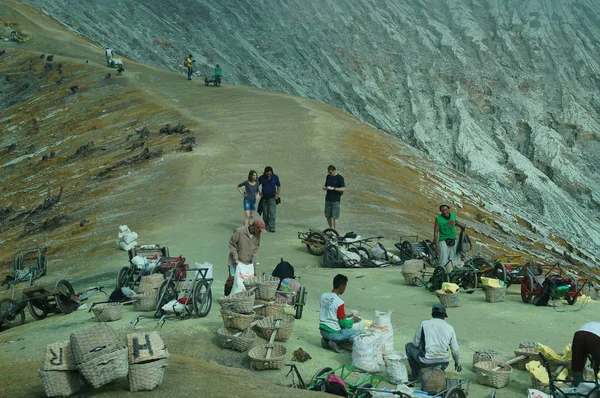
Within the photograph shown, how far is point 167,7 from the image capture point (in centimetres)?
7844

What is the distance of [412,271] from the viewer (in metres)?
16.8

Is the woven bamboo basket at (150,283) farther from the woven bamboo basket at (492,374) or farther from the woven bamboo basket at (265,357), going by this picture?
the woven bamboo basket at (492,374)

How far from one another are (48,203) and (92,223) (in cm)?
596

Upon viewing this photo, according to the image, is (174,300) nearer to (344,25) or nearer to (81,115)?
A: (81,115)

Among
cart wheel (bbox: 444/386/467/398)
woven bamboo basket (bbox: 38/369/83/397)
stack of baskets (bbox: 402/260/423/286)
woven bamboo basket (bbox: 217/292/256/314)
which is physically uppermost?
woven bamboo basket (bbox: 38/369/83/397)

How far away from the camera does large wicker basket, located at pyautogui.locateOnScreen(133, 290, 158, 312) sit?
13.4m

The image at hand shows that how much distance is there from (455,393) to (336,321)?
2.51 m

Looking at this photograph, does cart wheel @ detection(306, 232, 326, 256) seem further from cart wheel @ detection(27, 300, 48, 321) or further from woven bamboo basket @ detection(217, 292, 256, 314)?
woven bamboo basket @ detection(217, 292, 256, 314)

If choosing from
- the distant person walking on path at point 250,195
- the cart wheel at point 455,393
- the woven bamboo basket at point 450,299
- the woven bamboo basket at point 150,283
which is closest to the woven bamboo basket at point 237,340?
→ the woven bamboo basket at point 150,283

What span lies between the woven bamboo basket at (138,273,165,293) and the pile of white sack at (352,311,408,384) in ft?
14.8

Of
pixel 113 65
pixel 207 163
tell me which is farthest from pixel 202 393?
pixel 113 65

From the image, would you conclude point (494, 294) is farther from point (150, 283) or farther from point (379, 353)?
point (150, 283)

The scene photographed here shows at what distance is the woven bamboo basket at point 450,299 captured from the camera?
14.8 metres

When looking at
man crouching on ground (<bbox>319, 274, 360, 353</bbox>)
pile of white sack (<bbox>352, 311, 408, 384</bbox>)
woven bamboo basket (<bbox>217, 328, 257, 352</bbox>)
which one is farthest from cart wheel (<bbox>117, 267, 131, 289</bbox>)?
pile of white sack (<bbox>352, 311, 408, 384</bbox>)
